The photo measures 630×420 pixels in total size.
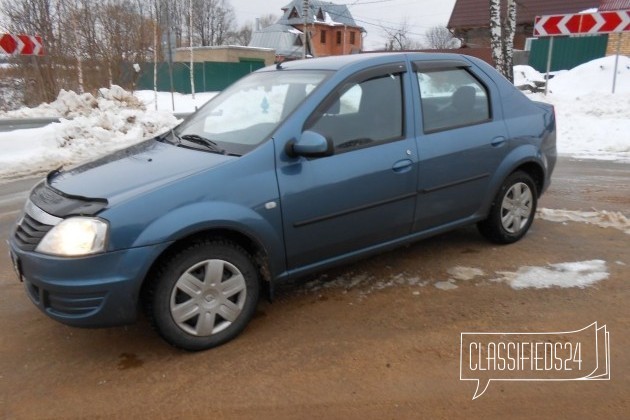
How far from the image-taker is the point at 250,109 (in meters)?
3.97

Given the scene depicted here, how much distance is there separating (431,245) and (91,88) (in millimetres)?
20380

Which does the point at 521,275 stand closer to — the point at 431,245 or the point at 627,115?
the point at 431,245

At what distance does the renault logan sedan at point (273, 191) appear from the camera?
2939 millimetres

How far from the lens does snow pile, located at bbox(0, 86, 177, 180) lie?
9.61 m

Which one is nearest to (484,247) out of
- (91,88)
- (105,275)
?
→ (105,275)

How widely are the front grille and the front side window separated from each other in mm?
1644

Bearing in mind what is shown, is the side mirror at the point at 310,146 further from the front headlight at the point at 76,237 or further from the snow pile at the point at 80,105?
the snow pile at the point at 80,105

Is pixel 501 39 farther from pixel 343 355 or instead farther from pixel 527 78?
pixel 343 355

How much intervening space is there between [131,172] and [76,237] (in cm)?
63

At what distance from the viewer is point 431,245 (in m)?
4.96

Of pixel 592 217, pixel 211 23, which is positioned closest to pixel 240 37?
pixel 211 23

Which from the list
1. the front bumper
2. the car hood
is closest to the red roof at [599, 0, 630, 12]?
the car hood

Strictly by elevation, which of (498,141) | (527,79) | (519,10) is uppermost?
(519,10)

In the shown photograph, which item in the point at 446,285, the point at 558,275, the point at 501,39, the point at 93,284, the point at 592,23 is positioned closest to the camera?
the point at 93,284
